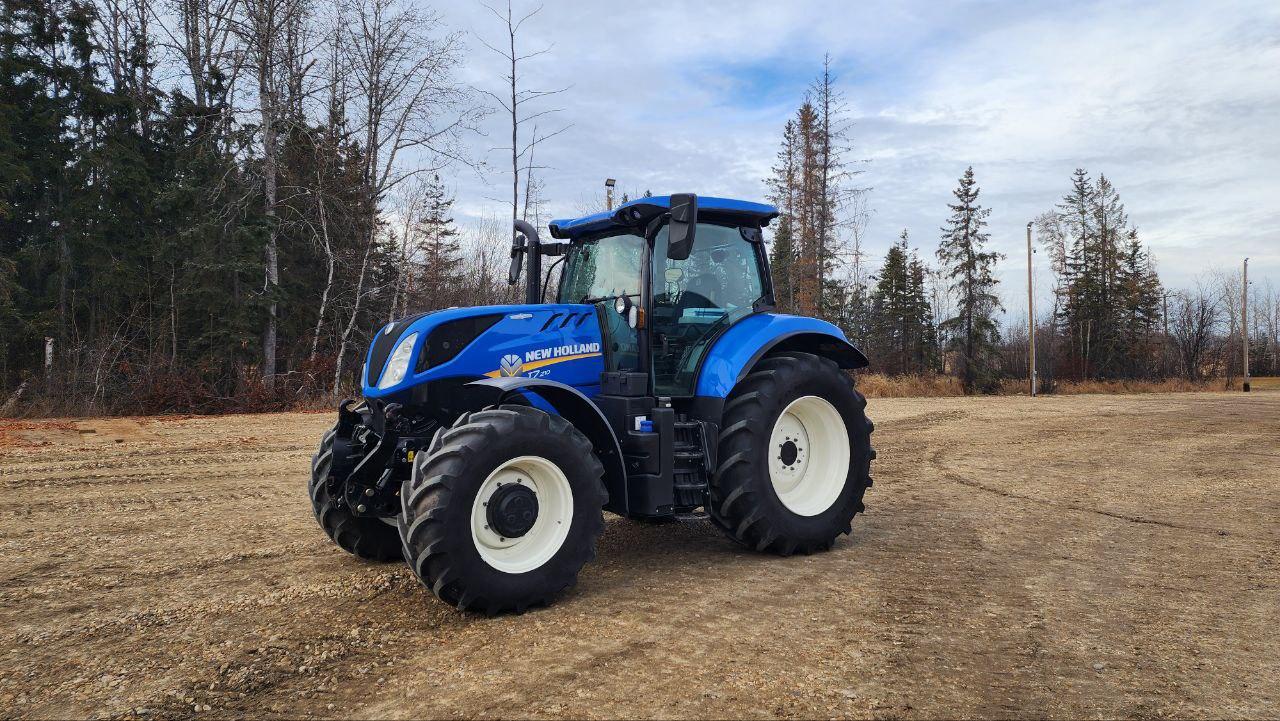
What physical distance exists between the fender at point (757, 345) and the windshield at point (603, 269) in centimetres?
71

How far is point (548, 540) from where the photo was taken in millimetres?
4172

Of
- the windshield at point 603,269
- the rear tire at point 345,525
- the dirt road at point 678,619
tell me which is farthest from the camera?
the windshield at point 603,269

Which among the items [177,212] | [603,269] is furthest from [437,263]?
[603,269]

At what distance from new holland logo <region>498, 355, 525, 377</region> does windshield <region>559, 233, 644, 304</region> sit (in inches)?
36.5

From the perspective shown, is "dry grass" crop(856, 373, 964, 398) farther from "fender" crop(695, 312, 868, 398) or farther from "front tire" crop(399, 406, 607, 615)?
"front tire" crop(399, 406, 607, 615)

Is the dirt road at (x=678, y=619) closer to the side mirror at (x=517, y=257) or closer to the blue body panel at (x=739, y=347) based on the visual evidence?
the blue body panel at (x=739, y=347)

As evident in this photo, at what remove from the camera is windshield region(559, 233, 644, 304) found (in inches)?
208

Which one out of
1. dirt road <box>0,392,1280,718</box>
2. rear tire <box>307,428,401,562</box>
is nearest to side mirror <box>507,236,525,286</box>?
rear tire <box>307,428,401,562</box>

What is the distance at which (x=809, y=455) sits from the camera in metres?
5.77

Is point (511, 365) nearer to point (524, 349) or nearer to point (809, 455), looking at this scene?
point (524, 349)

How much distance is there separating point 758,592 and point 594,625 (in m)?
1.09

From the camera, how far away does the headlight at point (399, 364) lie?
452 cm

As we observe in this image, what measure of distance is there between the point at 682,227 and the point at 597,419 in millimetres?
1250

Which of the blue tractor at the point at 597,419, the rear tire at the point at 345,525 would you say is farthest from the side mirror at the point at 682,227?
the rear tire at the point at 345,525
